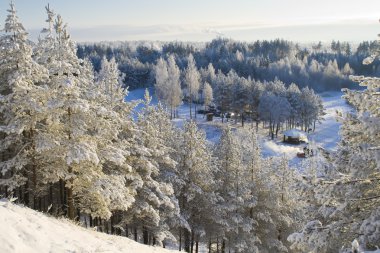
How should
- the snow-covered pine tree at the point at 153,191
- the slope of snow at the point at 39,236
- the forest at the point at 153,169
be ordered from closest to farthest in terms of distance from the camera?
the slope of snow at the point at 39,236
the forest at the point at 153,169
the snow-covered pine tree at the point at 153,191

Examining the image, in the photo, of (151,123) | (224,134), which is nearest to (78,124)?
(151,123)

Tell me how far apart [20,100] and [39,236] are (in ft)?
26.8

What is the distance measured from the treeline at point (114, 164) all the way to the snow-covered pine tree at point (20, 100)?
5cm

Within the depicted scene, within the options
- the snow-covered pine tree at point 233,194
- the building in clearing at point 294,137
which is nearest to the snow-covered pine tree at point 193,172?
the snow-covered pine tree at point 233,194

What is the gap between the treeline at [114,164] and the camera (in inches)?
739

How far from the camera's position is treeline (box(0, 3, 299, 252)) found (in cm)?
1878

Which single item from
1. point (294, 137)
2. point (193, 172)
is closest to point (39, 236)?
point (193, 172)

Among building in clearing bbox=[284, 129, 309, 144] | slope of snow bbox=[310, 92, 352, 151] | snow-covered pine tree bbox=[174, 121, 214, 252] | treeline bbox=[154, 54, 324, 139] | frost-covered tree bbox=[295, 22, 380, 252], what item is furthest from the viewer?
treeline bbox=[154, 54, 324, 139]

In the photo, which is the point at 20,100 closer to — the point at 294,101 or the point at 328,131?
the point at 294,101

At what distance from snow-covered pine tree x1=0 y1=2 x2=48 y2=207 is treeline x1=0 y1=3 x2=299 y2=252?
48 mm

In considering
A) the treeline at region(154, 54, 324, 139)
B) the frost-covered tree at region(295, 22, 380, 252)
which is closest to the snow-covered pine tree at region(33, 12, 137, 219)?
the frost-covered tree at region(295, 22, 380, 252)

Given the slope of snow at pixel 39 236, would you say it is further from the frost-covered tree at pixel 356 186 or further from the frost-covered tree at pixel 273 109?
the frost-covered tree at pixel 273 109

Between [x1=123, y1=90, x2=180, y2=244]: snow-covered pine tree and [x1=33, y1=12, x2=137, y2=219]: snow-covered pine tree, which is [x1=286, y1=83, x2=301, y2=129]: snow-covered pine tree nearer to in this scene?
[x1=123, y1=90, x2=180, y2=244]: snow-covered pine tree

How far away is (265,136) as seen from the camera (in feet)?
289
